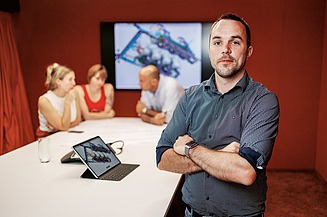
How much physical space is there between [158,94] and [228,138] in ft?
7.12

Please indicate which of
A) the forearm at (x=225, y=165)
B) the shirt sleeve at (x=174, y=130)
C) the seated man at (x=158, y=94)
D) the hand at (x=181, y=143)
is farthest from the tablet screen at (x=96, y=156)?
the seated man at (x=158, y=94)

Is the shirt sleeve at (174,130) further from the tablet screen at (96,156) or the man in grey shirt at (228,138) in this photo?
the tablet screen at (96,156)

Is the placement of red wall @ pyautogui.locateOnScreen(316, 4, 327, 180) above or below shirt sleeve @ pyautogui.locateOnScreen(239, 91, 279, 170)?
below

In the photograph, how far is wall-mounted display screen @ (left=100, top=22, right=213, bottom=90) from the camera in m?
4.48

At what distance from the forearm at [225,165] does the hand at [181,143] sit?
0.08 meters

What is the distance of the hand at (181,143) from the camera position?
1.56 metres

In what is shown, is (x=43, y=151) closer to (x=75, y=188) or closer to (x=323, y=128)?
(x=75, y=188)

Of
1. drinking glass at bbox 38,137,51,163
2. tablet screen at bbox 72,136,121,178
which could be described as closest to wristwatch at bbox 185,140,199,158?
tablet screen at bbox 72,136,121,178

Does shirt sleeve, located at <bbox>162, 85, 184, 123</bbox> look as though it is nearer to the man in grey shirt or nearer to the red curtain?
the man in grey shirt

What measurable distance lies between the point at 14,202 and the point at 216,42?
3.74 ft

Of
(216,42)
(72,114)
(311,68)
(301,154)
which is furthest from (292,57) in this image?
(216,42)

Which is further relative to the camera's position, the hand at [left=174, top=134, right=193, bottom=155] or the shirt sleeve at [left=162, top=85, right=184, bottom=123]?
the shirt sleeve at [left=162, top=85, right=184, bottom=123]

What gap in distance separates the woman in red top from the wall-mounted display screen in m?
0.85

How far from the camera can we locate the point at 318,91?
14.3ft
